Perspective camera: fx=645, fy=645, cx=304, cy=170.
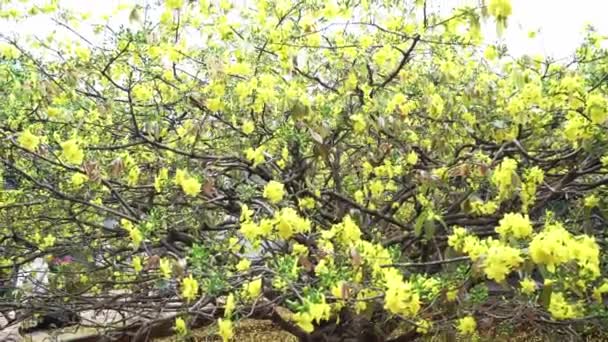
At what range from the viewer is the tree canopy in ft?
6.48

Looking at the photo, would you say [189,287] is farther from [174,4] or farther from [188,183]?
[174,4]

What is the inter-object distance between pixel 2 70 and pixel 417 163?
180cm

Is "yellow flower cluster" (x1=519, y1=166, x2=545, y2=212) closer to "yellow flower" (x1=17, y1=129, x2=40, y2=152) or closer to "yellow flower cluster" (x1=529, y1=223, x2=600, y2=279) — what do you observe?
"yellow flower cluster" (x1=529, y1=223, x2=600, y2=279)

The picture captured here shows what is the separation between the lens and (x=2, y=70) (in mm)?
2736

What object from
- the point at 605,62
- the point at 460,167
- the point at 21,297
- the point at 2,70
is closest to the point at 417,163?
the point at 460,167

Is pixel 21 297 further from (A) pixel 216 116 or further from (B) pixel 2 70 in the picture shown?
(A) pixel 216 116

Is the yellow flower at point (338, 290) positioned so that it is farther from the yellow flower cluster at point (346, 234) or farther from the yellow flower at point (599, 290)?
the yellow flower at point (599, 290)

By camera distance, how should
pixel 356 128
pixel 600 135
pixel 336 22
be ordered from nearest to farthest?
pixel 600 135 → pixel 356 128 → pixel 336 22

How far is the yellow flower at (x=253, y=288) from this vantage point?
1753 mm

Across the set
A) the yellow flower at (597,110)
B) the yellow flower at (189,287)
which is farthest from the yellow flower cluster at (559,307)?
the yellow flower at (189,287)

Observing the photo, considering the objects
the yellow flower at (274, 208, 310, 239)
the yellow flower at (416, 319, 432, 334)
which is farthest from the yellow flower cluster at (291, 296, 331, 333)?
the yellow flower at (416, 319, 432, 334)

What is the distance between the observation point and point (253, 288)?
1752 millimetres

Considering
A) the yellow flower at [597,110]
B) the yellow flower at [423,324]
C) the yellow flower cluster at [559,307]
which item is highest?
the yellow flower at [597,110]

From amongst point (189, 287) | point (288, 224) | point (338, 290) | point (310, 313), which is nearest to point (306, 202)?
point (288, 224)
